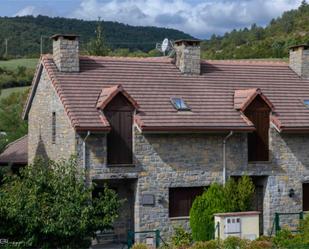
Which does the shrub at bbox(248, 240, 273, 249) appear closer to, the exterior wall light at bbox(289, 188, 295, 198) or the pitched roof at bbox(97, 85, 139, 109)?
the exterior wall light at bbox(289, 188, 295, 198)

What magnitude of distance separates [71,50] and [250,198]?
9.78 m

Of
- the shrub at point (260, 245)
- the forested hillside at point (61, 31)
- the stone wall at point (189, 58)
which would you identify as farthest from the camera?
the forested hillside at point (61, 31)

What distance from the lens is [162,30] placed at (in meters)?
127

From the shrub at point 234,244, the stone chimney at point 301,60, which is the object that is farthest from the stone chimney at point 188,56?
the shrub at point 234,244

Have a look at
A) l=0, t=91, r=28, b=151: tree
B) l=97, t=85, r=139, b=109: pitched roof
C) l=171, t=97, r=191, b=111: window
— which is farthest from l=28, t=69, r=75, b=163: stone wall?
l=0, t=91, r=28, b=151: tree

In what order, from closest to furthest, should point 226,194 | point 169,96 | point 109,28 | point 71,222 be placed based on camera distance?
point 71,222 → point 226,194 → point 169,96 → point 109,28

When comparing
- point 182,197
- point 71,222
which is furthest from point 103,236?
point 71,222

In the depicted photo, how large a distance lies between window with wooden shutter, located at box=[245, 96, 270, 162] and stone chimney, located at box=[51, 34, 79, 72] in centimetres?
780

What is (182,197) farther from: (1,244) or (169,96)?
(1,244)

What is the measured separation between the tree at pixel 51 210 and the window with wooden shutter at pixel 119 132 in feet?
10.3

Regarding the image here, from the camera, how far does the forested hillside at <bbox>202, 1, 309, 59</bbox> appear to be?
8681 centimetres

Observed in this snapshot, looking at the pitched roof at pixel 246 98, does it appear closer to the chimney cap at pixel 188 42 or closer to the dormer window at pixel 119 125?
the chimney cap at pixel 188 42

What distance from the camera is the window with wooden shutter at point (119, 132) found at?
90.4ft

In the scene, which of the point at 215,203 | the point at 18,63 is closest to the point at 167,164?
the point at 215,203
